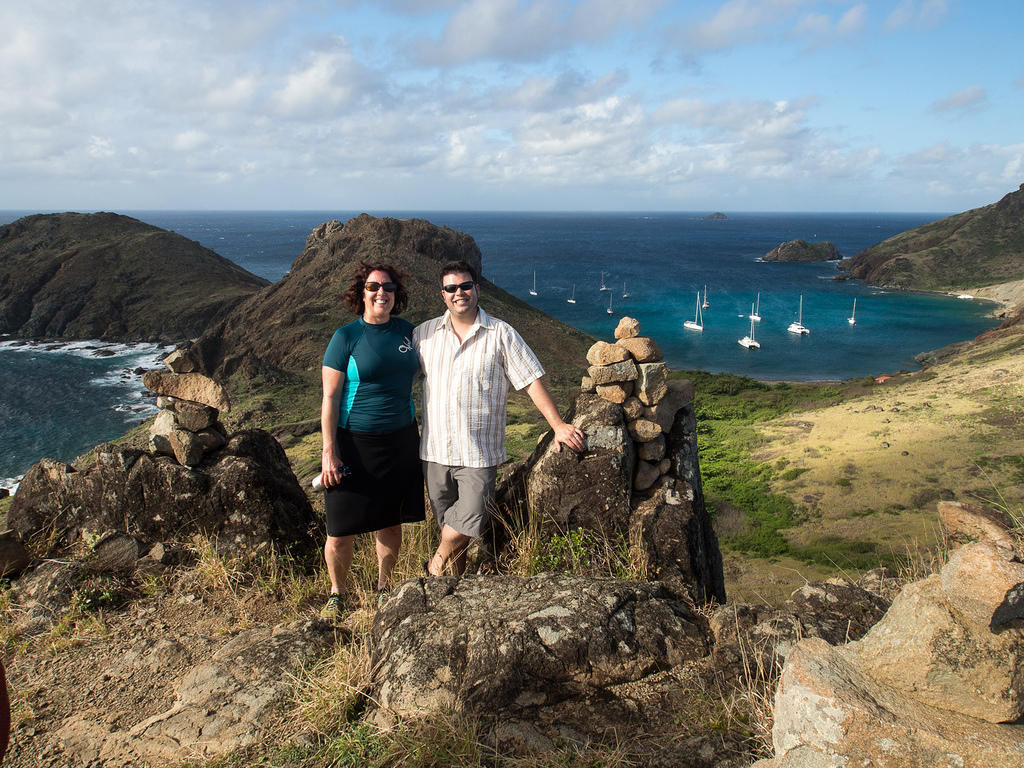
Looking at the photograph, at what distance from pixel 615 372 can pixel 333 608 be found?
2.81 metres

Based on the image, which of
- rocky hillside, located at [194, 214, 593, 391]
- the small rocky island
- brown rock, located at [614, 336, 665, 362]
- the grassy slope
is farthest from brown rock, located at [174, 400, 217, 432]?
the small rocky island

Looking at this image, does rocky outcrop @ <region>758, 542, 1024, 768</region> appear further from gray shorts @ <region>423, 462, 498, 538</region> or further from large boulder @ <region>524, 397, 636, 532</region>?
large boulder @ <region>524, 397, 636, 532</region>

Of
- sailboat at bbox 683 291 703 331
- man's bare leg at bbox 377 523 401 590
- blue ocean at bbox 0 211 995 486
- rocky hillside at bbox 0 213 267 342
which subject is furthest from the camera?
sailboat at bbox 683 291 703 331

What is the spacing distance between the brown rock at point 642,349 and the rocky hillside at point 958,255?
101 meters

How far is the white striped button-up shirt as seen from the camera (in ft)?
13.8

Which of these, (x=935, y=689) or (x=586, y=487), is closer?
(x=935, y=689)

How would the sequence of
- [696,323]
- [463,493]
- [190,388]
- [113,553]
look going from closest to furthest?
1. [463,493]
2. [113,553]
3. [190,388]
4. [696,323]

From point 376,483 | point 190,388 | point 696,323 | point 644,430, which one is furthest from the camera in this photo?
point 696,323

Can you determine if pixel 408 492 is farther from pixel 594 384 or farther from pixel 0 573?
pixel 0 573

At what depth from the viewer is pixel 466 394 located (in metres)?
4.22

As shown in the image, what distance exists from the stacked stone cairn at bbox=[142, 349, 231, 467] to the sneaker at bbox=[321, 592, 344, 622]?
1932mm

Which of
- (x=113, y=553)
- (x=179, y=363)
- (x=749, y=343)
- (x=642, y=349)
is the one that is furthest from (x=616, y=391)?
(x=749, y=343)

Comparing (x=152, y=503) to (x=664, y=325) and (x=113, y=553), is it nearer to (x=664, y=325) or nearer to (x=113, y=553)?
(x=113, y=553)

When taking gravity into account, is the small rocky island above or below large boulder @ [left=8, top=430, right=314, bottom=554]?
above
